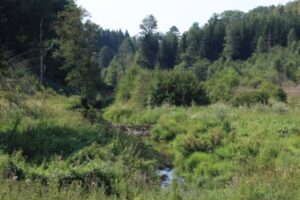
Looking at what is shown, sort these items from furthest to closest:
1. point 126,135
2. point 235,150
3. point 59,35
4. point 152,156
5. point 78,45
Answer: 1. point 59,35
2. point 78,45
3. point 126,135
4. point 152,156
5. point 235,150

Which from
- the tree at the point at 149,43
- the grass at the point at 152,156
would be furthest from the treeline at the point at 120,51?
the grass at the point at 152,156

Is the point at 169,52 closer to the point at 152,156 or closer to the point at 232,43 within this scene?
the point at 232,43

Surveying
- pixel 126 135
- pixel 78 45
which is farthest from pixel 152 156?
pixel 78 45

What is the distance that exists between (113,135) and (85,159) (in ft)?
9.67

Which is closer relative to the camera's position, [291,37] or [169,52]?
[291,37]

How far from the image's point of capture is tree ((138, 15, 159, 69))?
323ft

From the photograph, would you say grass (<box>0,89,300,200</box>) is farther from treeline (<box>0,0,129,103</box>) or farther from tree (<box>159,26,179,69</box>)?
tree (<box>159,26,179,69</box>)

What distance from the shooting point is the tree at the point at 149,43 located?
98375 mm

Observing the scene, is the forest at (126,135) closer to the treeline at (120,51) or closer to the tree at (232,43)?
the treeline at (120,51)

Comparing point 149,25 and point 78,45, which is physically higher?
point 149,25

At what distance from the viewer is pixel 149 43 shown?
325 ft

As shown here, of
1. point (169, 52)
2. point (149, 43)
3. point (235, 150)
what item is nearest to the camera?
point (235, 150)

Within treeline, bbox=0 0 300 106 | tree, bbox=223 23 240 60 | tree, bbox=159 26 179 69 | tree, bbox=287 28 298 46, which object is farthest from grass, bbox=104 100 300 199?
tree, bbox=287 28 298 46

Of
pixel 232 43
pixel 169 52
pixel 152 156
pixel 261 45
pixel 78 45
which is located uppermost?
pixel 232 43
